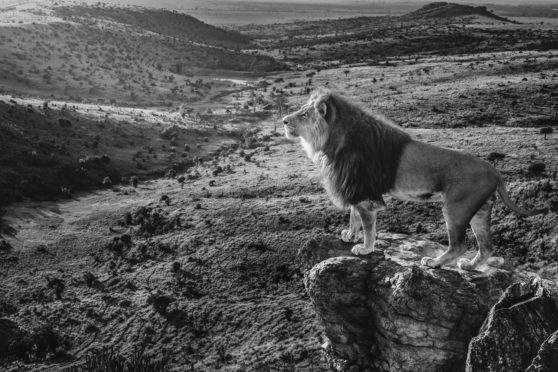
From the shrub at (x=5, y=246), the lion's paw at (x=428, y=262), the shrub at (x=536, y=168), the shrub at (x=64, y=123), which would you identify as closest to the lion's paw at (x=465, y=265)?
the lion's paw at (x=428, y=262)

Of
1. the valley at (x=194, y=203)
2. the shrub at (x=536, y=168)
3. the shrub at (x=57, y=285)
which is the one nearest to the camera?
the valley at (x=194, y=203)

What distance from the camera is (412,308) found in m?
12.6

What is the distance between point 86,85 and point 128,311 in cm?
5374

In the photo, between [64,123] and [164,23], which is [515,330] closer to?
[64,123]

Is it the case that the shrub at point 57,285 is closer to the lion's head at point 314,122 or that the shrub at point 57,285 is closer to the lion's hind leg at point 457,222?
the lion's head at point 314,122

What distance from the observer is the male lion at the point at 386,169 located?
10867 mm

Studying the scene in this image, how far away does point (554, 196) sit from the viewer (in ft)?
74.6

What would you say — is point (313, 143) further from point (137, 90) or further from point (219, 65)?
point (219, 65)

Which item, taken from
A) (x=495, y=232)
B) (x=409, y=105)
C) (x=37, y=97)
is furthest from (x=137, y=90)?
(x=495, y=232)

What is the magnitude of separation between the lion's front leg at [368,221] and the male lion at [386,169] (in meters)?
0.02

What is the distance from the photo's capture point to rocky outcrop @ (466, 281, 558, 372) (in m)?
9.88

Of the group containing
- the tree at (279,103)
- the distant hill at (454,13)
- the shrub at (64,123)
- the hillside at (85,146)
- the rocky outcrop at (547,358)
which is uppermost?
the distant hill at (454,13)

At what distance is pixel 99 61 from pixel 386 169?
3118 inches

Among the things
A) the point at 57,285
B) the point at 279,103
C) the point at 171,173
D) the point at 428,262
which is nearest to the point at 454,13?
the point at 279,103
